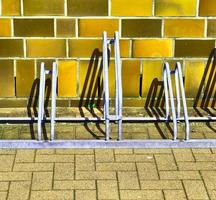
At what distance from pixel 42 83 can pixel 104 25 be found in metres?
0.88

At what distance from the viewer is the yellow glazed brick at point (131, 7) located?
521 cm

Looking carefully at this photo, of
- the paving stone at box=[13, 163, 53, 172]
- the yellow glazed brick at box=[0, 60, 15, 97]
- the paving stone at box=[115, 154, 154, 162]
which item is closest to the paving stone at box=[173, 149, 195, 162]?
the paving stone at box=[115, 154, 154, 162]

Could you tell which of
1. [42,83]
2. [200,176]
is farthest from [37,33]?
[200,176]

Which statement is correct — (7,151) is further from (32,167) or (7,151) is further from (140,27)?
(140,27)

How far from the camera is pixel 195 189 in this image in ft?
13.7

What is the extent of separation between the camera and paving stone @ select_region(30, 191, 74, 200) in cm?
402

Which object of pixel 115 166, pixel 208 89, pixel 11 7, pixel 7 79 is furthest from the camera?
pixel 208 89

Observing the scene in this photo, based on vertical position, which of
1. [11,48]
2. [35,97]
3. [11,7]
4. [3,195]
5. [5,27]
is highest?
[11,7]

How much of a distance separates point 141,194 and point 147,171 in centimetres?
36

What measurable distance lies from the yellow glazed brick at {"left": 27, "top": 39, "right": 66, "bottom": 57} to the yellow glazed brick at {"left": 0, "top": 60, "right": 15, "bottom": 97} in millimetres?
215

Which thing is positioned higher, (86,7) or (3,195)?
(86,7)

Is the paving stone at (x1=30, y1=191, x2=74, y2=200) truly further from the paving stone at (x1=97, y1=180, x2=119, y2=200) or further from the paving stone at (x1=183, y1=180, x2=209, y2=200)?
the paving stone at (x1=183, y1=180, x2=209, y2=200)

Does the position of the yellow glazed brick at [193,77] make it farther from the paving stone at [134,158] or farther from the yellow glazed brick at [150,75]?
the paving stone at [134,158]

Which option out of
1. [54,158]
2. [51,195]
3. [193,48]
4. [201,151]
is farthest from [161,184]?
[193,48]
